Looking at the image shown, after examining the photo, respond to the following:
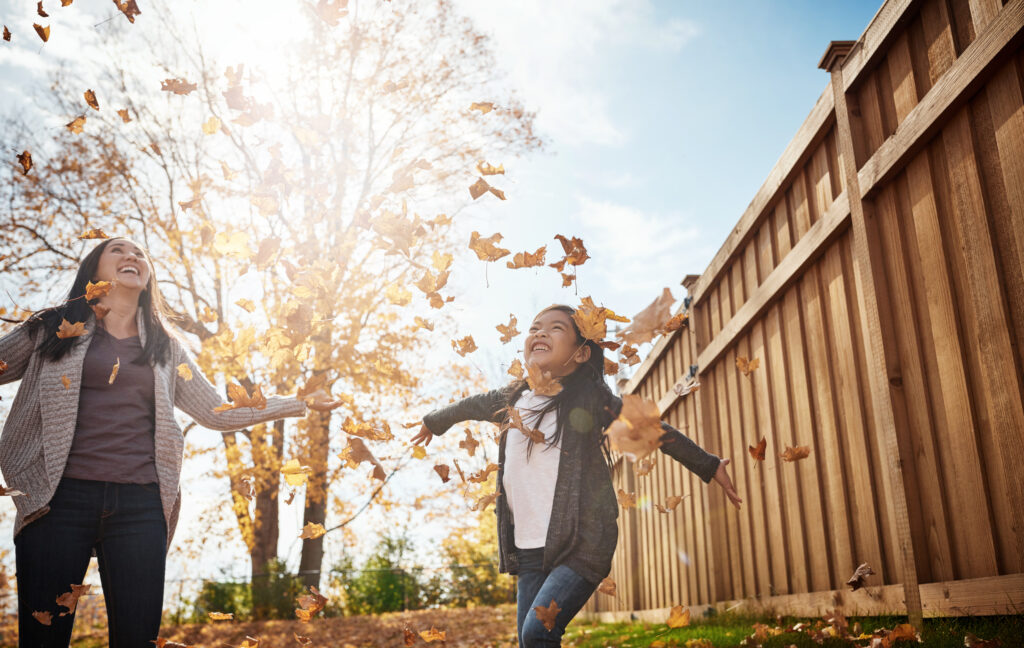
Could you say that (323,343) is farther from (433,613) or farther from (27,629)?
(27,629)

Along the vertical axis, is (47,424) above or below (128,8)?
below

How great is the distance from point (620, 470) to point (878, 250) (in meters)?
5.72

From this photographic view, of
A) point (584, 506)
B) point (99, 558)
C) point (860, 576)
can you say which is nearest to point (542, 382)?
point (584, 506)

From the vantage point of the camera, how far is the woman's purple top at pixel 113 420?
239cm

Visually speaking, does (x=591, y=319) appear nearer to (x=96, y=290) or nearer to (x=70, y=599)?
(x=96, y=290)

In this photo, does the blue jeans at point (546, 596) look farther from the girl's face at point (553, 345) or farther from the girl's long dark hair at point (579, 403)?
the girl's face at point (553, 345)

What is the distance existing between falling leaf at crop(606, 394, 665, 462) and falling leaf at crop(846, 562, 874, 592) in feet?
3.75

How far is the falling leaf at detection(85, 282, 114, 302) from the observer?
2684 mm

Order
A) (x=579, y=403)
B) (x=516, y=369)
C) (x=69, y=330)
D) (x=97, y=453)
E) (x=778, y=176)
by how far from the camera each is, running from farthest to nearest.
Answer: (x=778, y=176) < (x=516, y=369) < (x=579, y=403) < (x=69, y=330) < (x=97, y=453)

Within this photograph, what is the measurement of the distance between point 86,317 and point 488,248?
163cm

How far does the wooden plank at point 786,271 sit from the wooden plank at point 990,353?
715 mm

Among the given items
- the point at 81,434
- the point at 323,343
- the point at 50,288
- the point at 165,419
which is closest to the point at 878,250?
the point at 165,419

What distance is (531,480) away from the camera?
8.80 feet

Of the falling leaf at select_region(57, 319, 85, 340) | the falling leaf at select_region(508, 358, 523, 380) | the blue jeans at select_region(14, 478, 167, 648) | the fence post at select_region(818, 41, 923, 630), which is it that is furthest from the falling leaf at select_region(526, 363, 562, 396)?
the falling leaf at select_region(57, 319, 85, 340)
